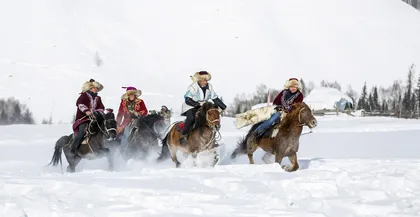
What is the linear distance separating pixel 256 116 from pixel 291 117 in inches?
60.9

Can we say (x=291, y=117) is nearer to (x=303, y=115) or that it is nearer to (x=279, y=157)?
(x=303, y=115)

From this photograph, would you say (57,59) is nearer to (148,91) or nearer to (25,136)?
(148,91)

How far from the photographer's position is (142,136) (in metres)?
15.4

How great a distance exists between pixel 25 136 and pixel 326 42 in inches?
2763

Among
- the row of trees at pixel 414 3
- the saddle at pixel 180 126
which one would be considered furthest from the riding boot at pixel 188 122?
the row of trees at pixel 414 3

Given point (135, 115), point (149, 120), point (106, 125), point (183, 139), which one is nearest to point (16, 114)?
point (135, 115)

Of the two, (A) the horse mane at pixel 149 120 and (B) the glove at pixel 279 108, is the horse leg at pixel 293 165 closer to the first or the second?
(B) the glove at pixel 279 108

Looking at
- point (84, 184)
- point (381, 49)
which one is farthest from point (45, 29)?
point (84, 184)

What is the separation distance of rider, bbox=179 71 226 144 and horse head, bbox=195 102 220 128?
0.23 meters

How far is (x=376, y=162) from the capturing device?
42.1ft

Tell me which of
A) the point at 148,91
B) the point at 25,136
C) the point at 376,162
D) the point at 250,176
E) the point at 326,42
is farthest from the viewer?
the point at 326,42

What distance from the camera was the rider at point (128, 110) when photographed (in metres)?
15.6

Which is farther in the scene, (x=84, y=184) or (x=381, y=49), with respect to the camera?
(x=381, y=49)

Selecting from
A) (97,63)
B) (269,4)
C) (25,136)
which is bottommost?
(25,136)
